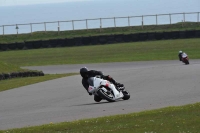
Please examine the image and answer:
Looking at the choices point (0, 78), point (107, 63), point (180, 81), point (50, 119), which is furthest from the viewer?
point (107, 63)

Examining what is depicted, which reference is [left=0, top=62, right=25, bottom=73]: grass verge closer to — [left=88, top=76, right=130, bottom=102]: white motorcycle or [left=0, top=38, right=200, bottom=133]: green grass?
[left=0, top=38, right=200, bottom=133]: green grass

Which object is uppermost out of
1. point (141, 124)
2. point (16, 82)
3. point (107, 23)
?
point (141, 124)

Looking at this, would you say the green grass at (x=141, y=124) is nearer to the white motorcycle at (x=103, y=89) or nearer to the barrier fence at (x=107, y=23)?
the white motorcycle at (x=103, y=89)

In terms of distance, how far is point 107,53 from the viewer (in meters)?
46.0

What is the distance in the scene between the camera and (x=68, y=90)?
23172 millimetres

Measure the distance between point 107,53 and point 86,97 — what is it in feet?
83.6

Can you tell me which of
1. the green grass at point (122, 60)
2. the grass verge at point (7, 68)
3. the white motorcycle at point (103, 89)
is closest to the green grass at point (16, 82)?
the green grass at point (122, 60)

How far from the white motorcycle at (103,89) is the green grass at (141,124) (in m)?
4.01

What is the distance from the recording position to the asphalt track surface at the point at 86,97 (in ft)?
51.4

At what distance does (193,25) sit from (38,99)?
3846 cm

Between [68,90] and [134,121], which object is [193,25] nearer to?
[68,90]

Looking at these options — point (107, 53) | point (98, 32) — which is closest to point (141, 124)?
point (107, 53)

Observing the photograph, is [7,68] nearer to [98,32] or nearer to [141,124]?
[141,124]

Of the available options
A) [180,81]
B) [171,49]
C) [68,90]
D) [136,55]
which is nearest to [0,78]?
[68,90]
